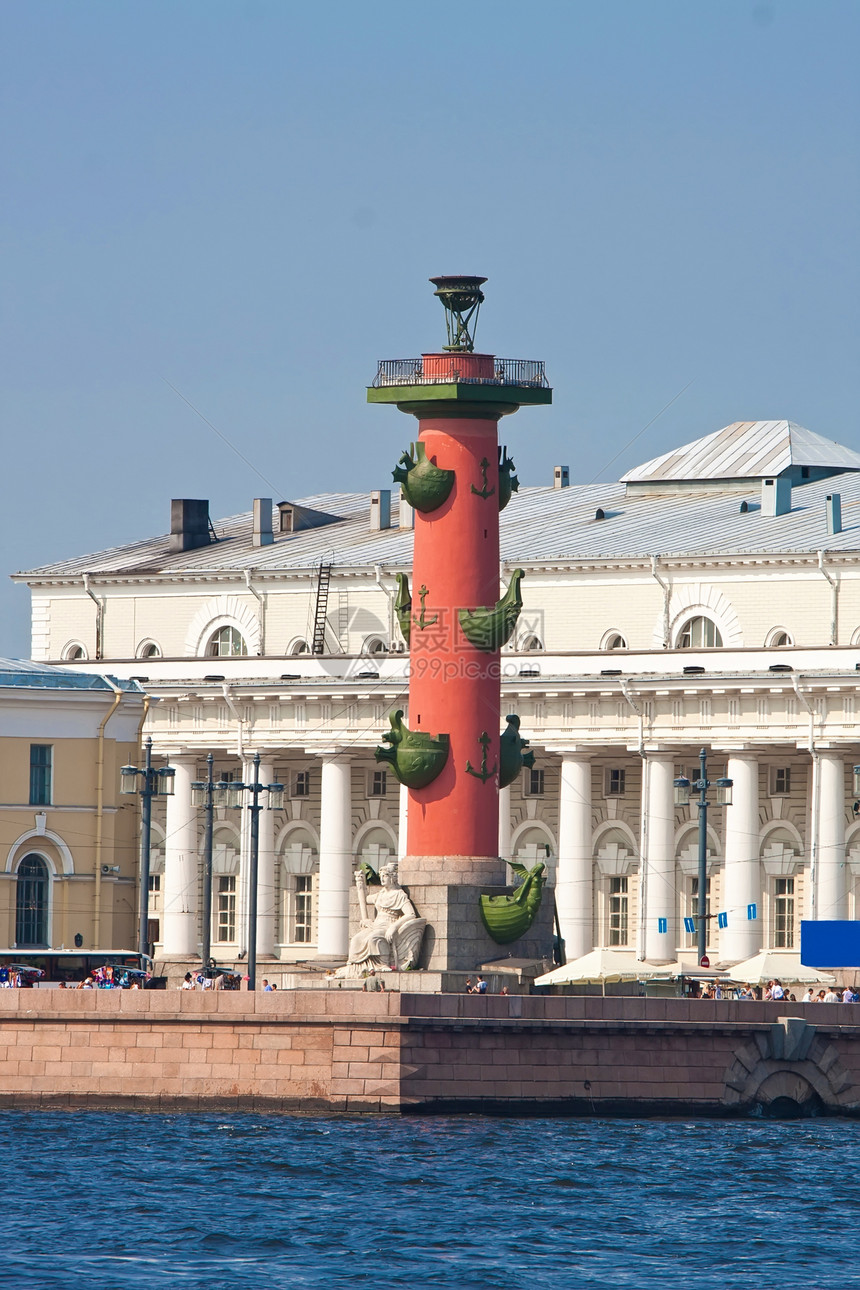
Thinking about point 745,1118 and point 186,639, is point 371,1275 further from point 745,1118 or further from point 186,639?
point 186,639

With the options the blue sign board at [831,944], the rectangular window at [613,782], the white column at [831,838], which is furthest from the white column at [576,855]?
the blue sign board at [831,944]

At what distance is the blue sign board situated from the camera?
2753 inches

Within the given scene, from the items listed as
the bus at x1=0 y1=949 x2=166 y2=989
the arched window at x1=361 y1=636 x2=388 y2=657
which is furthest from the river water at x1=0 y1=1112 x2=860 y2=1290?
the arched window at x1=361 y1=636 x2=388 y2=657

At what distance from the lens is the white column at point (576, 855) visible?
91000 millimetres

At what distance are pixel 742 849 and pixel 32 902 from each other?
1740 cm

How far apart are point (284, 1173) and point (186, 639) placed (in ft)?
164

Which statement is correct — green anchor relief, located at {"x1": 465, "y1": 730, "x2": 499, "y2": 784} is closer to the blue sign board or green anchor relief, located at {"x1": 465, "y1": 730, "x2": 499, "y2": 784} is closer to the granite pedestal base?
the granite pedestal base

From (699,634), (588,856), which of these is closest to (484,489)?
(699,634)

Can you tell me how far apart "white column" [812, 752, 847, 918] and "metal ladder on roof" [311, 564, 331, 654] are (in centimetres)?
1655

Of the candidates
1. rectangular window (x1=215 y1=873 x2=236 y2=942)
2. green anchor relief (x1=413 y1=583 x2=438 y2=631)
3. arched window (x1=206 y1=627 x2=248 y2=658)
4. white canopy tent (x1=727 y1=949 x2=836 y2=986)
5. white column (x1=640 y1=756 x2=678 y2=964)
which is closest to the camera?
green anchor relief (x1=413 y1=583 x2=438 y2=631)

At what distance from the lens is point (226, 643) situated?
101 metres

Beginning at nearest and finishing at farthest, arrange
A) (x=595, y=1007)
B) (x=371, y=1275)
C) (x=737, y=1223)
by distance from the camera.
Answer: (x=371, y=1275), (x=737, y=1223), (x=595, y=1007)

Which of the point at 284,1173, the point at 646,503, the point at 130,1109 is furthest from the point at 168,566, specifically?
the point at 284,1173

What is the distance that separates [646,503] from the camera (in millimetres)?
100000
